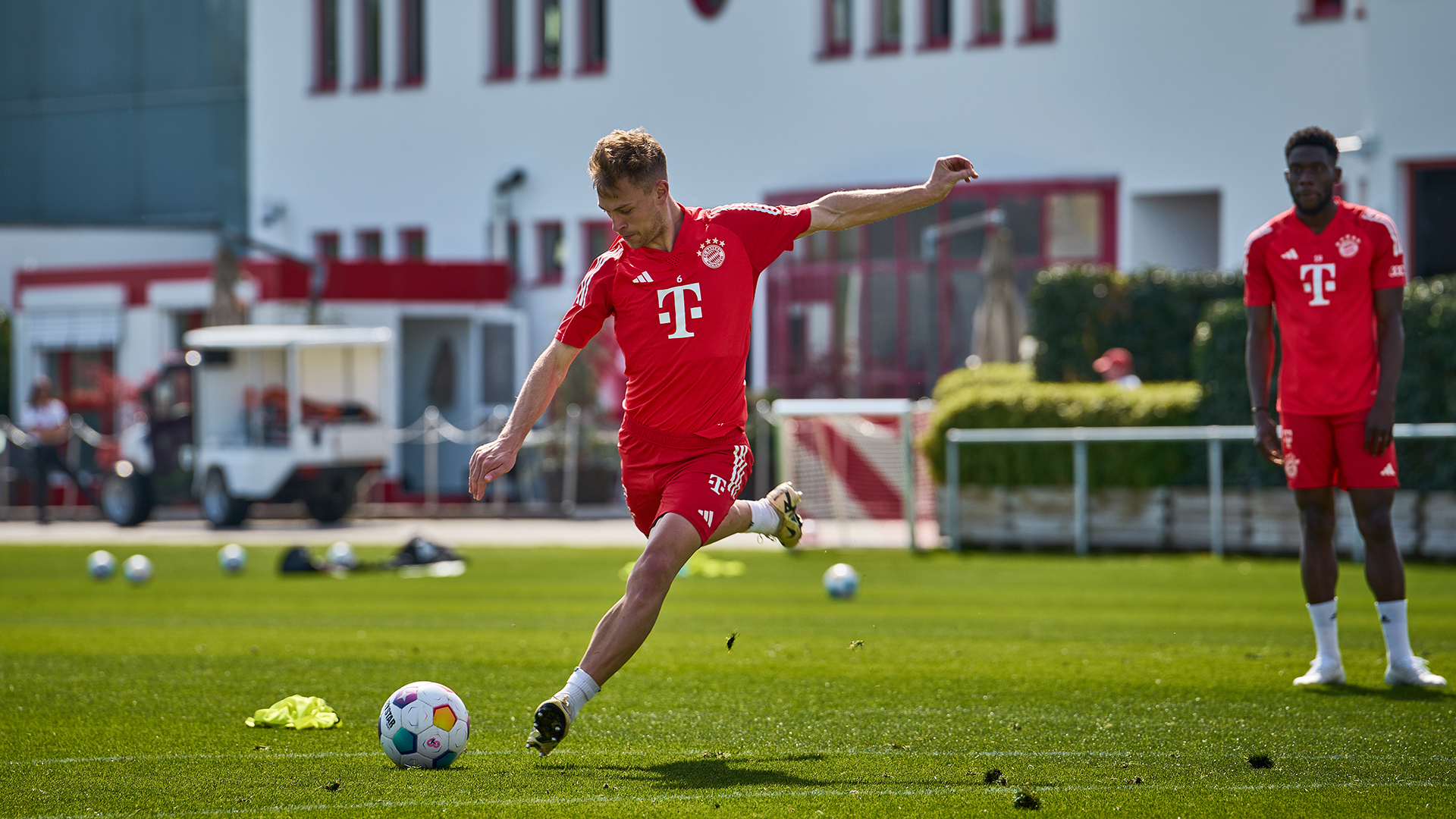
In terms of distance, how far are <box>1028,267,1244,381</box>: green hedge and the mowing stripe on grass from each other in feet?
55.2

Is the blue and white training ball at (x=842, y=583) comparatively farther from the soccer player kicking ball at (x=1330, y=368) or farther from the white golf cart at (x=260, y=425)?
the white golf cart at (x=260, y=425)

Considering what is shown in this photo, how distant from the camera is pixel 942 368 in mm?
29922

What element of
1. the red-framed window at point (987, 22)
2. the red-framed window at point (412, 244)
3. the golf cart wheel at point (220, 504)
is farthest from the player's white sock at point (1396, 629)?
the red-framed window at point (412, 244)

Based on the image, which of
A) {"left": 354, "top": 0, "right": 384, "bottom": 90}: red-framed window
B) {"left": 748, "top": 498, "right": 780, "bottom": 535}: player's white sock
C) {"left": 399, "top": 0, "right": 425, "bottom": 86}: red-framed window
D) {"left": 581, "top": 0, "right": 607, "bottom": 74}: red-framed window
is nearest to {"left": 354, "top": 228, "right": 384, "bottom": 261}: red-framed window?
{"left": 354, "top": 0, "right": 384, "bottom": 90}: red-framed window

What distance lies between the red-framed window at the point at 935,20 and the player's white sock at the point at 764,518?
81.0 ft

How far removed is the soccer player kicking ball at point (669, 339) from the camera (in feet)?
19.7

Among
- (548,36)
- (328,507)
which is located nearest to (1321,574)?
(328,507)

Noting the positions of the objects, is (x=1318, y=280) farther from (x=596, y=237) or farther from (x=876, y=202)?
(x=596, y=237)

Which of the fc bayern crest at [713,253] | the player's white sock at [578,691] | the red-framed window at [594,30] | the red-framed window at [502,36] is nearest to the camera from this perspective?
the player's white sock at [578,691]

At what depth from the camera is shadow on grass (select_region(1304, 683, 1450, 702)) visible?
7.33m

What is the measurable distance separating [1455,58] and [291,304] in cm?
1877

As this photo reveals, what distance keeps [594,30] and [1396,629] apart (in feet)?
94.3

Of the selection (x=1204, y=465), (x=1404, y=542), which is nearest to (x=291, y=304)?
(x=1204, y=465)

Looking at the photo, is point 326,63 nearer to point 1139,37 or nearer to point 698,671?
point 1139,37
